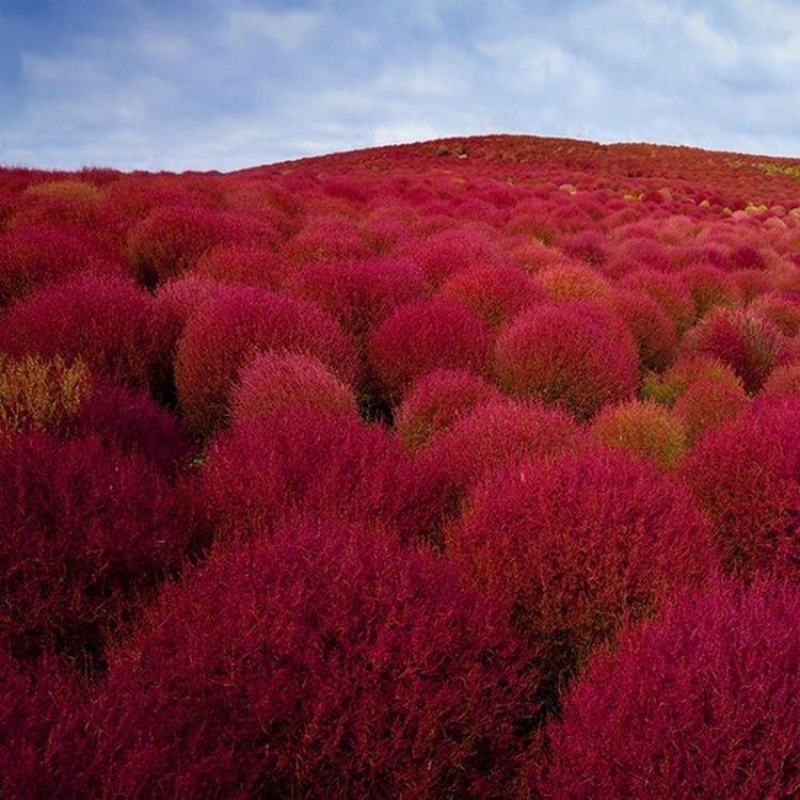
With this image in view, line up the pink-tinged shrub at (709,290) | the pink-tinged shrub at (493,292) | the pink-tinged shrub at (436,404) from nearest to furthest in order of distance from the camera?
the pink-tinged shrub at (436,404) < the pink-tinged shrub at (493,292) < the pink-tinged shrub at (709,290)

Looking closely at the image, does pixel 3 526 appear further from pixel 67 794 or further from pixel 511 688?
pixel 511 688

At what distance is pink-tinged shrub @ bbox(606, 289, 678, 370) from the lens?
6.99m

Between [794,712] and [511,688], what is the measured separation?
0.78 meters

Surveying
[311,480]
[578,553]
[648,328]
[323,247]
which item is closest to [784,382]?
[648,328]

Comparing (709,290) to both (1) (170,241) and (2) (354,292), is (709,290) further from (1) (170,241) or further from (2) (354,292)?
(1) (170,241)

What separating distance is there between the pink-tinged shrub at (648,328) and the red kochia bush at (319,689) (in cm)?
530

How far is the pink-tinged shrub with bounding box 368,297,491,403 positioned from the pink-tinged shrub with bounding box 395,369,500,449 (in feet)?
1.59

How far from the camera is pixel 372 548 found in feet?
7.64

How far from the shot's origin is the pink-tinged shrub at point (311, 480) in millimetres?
2918

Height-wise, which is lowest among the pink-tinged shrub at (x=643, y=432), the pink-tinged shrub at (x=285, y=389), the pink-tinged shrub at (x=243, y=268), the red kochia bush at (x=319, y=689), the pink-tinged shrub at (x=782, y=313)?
the red kochia bush at (x=319, y=689)

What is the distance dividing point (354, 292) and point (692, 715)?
4.55 meters

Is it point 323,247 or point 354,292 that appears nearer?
point 354,292

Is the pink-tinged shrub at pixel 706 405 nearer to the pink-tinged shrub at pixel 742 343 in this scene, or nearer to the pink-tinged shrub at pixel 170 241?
the pink-tinged shrub at pixel 742 343

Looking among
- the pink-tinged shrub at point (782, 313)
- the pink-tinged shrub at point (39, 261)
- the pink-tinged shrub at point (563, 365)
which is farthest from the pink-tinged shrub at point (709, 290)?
the pink-tinged shrub at point (39, 261)
